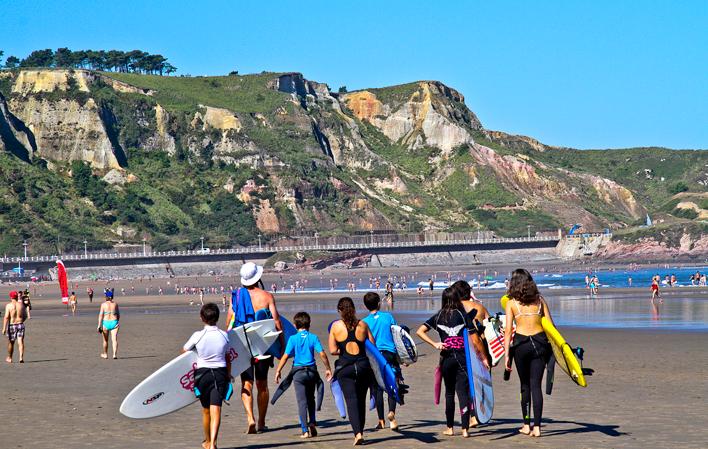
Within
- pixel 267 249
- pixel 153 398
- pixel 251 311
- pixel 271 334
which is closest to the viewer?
pixel 153 398

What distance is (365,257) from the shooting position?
16000 cm

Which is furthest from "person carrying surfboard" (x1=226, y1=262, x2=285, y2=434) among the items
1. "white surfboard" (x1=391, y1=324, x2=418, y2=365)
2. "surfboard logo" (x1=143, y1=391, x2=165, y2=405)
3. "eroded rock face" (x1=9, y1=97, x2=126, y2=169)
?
"eroded rock face" (x1=9, y1=97, x2=126, y2=169)

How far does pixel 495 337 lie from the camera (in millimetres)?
15500

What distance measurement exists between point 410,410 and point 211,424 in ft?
14.5

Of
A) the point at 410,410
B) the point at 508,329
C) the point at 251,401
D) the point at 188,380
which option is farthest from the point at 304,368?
the point at 410,410

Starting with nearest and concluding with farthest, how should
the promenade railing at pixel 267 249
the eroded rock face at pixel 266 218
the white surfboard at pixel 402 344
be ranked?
the white surfboard at pixel 402 344
the promenade railing at pixel 267 249
the eroded rock face at pixel 266 218

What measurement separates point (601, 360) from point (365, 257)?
13546cm

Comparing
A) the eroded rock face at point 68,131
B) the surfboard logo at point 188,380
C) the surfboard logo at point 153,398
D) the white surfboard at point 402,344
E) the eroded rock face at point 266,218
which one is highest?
the eroded rock face at point 68,131

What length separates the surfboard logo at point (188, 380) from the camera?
44.4 feet

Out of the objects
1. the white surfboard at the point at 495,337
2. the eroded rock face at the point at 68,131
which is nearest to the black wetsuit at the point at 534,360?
the white surfboard at the point at 495,337

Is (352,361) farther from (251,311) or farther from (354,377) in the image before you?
(251,311)

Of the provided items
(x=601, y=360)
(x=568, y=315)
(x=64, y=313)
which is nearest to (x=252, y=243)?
(x=64, y=313)

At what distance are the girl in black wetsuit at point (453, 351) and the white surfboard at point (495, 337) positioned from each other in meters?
1.09

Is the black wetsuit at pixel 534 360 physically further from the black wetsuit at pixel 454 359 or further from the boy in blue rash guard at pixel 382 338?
the boy in blue rash guard at pixel 382 338
